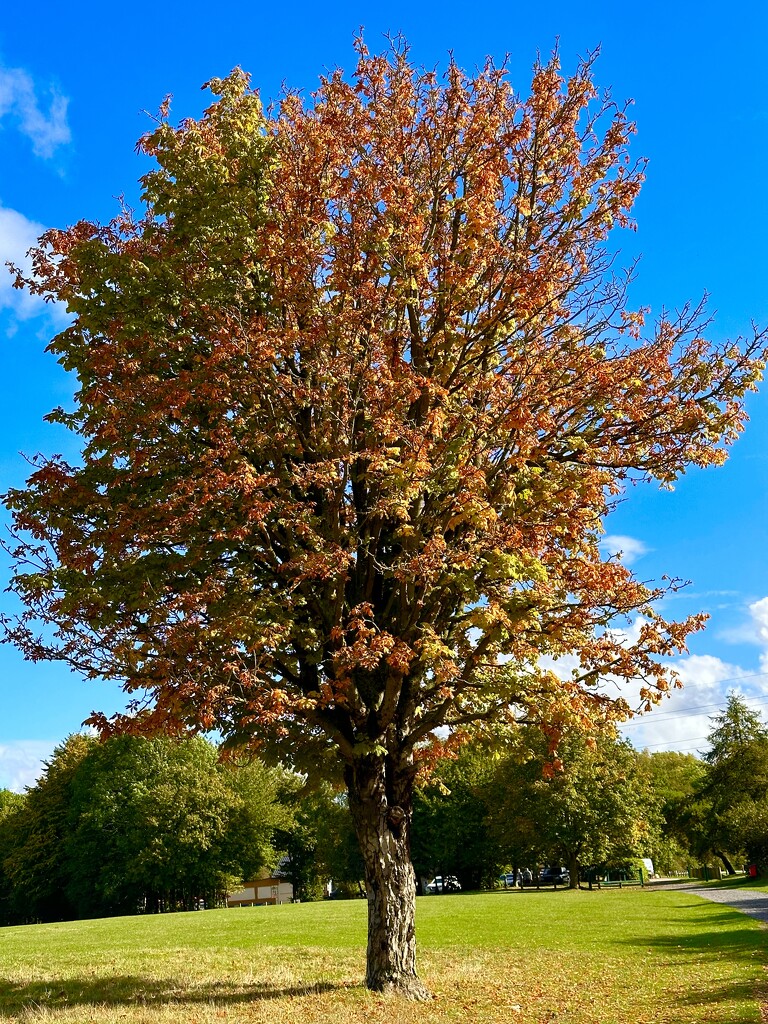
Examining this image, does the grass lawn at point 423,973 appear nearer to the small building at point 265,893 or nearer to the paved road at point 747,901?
the paved road at point 747,901

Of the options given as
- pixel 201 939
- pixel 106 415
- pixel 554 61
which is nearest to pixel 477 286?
pixel 554 61

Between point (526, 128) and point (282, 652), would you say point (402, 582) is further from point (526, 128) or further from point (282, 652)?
point (526, 128)

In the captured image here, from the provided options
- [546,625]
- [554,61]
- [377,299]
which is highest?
[554,61]

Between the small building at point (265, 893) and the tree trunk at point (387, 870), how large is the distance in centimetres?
7239

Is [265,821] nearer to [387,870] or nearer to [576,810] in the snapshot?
[576,810]

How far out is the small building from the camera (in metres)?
80.4

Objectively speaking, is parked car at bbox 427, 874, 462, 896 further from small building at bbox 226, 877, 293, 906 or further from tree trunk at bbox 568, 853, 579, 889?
small building at bbox 226, 877, 293, 906

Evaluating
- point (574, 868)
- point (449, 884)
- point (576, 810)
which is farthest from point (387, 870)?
point (449, 884)

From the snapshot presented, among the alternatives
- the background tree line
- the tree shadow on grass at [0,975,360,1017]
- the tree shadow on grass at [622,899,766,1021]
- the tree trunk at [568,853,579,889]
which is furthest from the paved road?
the tree shadow on grass at [0,975,360,1017]

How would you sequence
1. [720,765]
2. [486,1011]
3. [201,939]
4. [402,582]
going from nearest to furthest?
[486,1011] < [402,582] < [201,939] < [720,765]

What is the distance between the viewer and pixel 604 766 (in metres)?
59.8

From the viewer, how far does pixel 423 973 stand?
16.9 metres

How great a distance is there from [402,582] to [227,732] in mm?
4036

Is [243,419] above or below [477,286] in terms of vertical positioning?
below
